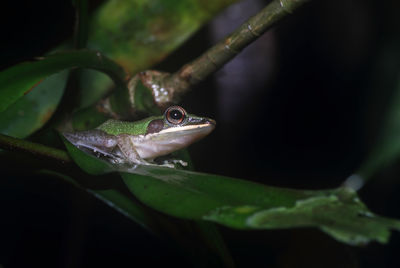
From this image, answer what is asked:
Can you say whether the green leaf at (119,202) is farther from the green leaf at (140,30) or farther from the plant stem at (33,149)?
the green leaf at (140,30)

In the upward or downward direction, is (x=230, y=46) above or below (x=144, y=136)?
above

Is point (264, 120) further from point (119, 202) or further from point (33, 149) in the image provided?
point (33, 149)

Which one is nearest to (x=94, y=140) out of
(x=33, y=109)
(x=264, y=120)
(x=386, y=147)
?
(x=33, y=109)

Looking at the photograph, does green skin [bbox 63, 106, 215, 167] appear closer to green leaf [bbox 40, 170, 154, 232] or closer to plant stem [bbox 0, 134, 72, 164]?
green leaf [bbox 40, 170, 154, 232]

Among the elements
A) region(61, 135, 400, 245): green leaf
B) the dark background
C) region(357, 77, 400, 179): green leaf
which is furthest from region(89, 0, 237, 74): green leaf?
region(357, 77, 400, 179): green leaf

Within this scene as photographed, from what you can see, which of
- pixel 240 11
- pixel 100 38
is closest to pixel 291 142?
pixel 240 11

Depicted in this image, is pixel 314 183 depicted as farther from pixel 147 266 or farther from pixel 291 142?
pixel 147 266
